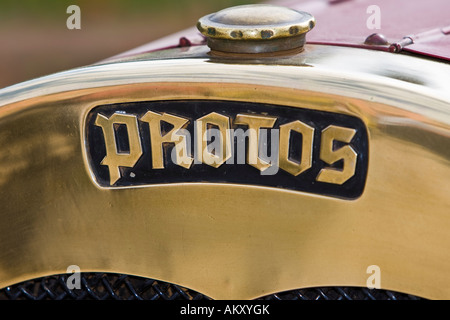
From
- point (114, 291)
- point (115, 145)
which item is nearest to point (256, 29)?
point (115, 145)

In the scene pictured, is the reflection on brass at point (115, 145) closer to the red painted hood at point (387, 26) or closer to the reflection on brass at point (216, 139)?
the reflection on brass at point (216, 139)

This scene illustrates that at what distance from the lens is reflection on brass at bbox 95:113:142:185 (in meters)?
1.01

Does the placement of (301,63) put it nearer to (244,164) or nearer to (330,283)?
(244,164)

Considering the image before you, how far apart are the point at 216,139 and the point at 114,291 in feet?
1.10

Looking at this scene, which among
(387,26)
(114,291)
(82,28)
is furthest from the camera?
(82,28)

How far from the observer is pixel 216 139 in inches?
39.1

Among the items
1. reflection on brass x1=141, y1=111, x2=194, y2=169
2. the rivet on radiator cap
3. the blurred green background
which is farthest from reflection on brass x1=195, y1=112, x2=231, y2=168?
the blurred green background

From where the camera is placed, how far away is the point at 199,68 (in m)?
1.02

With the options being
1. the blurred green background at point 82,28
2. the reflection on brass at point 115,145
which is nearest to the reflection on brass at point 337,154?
the reflection on brass at point 115,145

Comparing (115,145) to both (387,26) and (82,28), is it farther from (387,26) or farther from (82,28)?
(82,28)

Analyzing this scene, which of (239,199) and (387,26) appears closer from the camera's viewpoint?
(239,199)

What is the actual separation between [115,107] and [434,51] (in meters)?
0.56

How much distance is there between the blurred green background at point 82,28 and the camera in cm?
674
